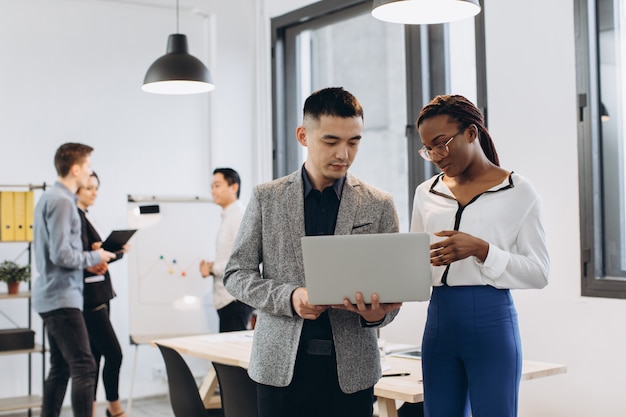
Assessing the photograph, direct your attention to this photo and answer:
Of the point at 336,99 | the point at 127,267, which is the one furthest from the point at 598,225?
the point at 127,267

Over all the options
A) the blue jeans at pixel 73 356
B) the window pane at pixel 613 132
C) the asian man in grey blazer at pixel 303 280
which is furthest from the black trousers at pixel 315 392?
the blue jeans at pixel 73 356

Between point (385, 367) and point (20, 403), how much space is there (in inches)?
125

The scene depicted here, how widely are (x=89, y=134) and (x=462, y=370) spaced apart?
447 cm

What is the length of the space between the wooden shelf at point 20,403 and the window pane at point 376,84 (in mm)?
2732

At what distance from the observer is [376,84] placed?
224 inches

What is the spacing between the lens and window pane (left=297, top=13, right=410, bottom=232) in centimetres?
546

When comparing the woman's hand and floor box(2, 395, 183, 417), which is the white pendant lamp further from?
floor box(2, 395, 183, 417)

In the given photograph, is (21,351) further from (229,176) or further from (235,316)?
(229,176)

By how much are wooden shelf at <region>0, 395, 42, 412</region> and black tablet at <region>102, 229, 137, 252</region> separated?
123 centimetres

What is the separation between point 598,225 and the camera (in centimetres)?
400

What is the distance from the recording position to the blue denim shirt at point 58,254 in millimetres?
4340

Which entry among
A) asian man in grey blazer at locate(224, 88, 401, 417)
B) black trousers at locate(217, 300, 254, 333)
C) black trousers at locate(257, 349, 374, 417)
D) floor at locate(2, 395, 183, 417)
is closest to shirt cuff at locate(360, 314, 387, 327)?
asian man in grey blazer at locate(224, 88, 401, 417)

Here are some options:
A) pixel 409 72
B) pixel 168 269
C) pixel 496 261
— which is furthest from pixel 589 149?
pixel 168 269

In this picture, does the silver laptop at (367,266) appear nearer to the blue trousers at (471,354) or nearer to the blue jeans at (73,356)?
the blue trousers at (471,354)
